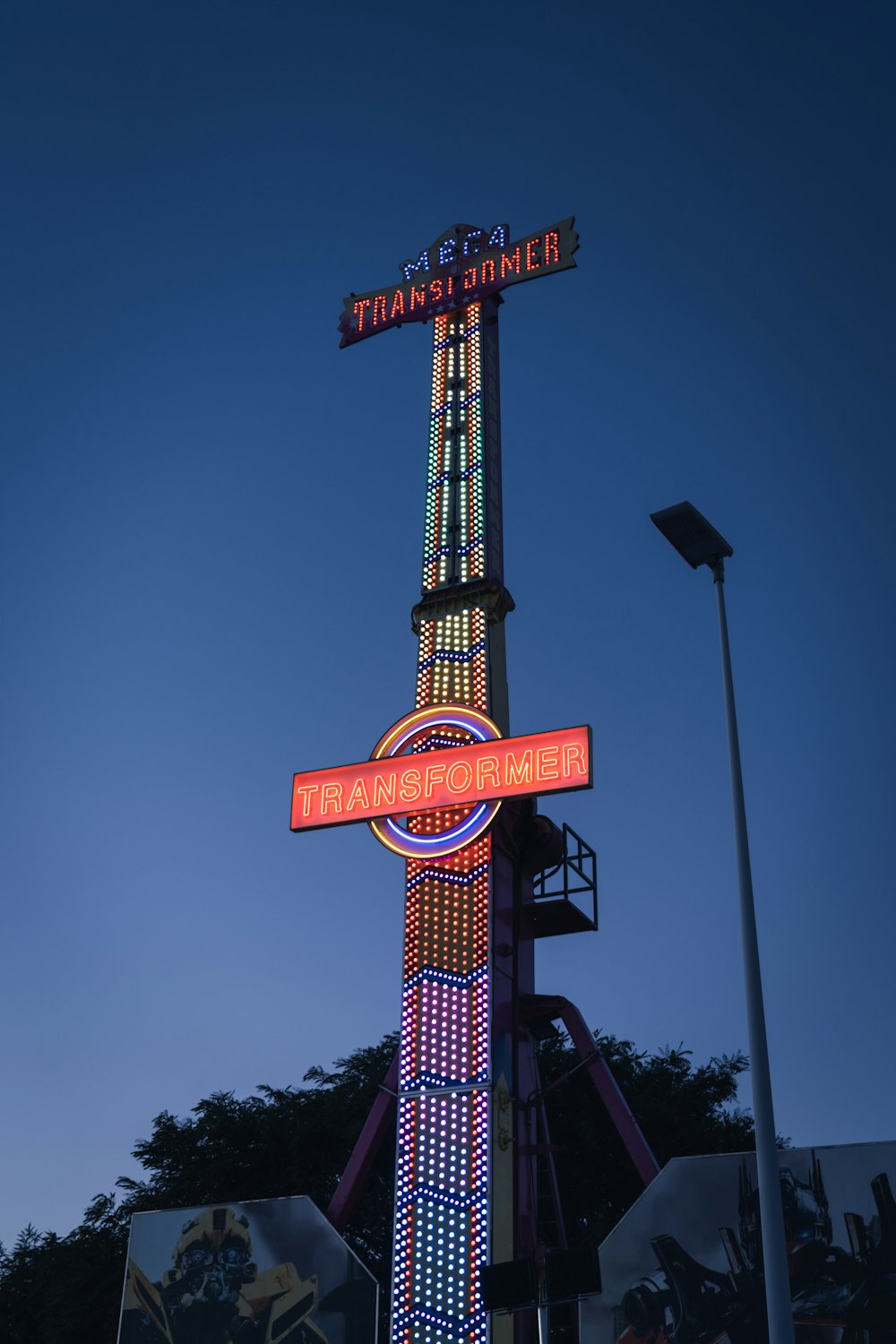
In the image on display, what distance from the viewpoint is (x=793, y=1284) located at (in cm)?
1800

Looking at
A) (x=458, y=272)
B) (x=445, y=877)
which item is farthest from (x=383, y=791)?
(x=458, y=272)

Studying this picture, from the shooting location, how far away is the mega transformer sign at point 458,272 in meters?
26.2

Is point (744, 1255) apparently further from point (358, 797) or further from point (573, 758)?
point (358, 797)

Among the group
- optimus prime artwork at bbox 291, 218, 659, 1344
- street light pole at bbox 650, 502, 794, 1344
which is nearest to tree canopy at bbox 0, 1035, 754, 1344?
optimus prime artwork at bbox 291, 218, 659, 1344

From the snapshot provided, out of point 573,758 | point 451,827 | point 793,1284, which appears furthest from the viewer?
point 451,827

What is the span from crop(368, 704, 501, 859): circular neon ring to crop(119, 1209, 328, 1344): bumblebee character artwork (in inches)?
248

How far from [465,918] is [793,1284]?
641cm

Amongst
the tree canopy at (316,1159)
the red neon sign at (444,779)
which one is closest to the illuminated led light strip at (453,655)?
the red neon sign at (444,779)

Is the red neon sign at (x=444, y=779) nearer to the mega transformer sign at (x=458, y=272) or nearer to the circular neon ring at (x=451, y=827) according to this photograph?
the circular neon ring at (x=451, y=827)

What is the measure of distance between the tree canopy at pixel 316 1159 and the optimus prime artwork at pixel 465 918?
1045cm

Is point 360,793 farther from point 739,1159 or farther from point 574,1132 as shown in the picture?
point 574,1132

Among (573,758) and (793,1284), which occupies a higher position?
(573,758)

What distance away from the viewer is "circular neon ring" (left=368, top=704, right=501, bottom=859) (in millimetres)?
20625

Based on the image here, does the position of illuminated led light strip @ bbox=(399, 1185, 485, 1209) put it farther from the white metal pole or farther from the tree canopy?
the tree canopy
